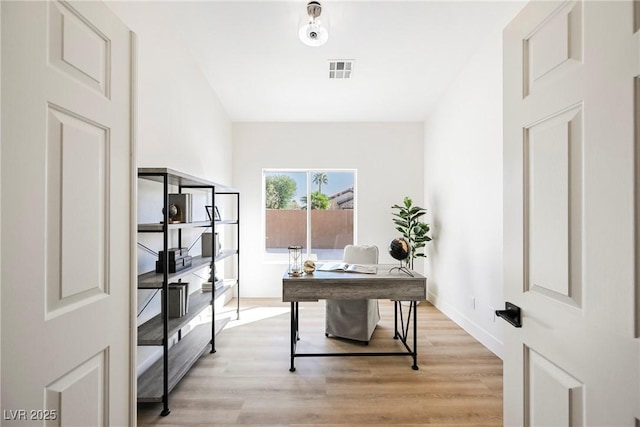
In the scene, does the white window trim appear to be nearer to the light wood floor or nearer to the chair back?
the chair back

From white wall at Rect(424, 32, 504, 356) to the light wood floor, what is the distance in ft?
1.60

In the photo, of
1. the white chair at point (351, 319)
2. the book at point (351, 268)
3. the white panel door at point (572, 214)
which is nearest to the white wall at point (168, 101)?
the book at point (351, 268)

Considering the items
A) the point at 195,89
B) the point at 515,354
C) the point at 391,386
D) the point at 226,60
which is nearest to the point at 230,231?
the point at 195,89

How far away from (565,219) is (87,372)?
4.91 ft

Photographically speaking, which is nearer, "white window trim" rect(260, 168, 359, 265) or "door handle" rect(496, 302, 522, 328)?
"door handle" rect(496, 302, 522, 328)

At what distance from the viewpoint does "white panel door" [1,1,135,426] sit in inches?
27.9

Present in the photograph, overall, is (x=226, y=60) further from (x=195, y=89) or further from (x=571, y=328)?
(x=571, y=328)

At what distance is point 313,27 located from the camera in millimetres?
2338

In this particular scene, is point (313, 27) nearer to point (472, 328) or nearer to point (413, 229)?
point (413, 229)

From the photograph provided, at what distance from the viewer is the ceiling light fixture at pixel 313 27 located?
2285 millimetres

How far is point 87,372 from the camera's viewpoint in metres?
0.93

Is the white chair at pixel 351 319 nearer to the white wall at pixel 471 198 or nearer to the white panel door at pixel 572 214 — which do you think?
the white wall at pixel 471 198

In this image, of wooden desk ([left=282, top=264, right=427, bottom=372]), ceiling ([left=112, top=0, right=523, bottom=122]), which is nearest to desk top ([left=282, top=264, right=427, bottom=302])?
wooden desk ([left=282, top=264, right=427, bottom=372])

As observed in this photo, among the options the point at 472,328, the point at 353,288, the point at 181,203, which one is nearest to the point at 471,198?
the point at 472,328
